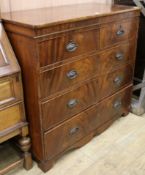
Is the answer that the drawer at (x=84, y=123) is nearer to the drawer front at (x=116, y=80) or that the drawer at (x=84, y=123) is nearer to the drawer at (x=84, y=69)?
the drawer front at (x=116, y=80)

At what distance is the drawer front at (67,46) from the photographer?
4.09 ft

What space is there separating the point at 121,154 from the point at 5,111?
2.95 feet

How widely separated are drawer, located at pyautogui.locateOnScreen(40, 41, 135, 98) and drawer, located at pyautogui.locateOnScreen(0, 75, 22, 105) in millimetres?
129

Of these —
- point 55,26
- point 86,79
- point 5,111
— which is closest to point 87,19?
point 55,26

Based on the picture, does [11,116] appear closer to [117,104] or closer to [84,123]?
[84,123]

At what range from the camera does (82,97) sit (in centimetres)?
160

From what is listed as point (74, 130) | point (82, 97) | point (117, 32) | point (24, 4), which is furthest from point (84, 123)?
point (24, 4)

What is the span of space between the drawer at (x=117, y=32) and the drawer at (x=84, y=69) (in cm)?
6

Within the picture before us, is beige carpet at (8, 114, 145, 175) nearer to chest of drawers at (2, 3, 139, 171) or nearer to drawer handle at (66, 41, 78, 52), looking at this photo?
chest of drawers at (2, 3, 139, 171)

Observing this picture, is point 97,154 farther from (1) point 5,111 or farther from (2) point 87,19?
(2) point 87,19

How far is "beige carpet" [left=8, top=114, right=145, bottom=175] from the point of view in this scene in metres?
1.57

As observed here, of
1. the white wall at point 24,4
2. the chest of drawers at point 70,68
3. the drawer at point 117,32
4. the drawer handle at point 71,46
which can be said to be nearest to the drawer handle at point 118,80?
the chest of drawers at point 70,68

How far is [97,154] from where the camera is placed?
67.5 inches

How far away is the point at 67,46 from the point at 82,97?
40 centimetres
